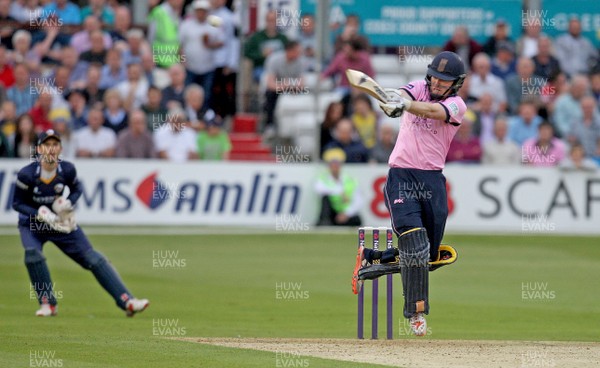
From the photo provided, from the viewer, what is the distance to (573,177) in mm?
23703

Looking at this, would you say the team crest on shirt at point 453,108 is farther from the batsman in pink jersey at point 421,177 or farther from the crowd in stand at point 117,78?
the crowd in stand at point 117,78

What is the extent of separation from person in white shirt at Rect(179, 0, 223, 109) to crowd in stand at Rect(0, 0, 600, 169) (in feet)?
0.06

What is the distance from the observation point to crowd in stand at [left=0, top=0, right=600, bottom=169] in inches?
939

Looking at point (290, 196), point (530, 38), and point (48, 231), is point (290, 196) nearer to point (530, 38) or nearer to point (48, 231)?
point (530, 38)

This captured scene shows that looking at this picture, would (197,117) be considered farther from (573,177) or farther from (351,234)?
(573,177)

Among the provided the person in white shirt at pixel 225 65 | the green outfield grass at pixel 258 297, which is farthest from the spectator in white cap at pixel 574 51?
the person in white shirt at pixel 225 65

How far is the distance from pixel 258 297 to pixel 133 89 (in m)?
8.97

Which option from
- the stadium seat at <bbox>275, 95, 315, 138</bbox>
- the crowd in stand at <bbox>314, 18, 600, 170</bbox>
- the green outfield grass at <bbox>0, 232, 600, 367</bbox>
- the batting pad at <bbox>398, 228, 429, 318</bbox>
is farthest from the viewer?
the stadium seat at <bbox>275, 95, 315, 138</bbox>

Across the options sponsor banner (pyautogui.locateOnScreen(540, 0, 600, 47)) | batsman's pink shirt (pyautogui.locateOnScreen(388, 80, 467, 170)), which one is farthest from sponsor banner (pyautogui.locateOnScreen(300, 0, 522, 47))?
batsman's pink shirt (pyautogui.locateOnScreen(388, 80, 467, 170))

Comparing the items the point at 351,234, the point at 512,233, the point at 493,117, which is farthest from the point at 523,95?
the point at 351,234

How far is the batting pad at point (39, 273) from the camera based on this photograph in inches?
571

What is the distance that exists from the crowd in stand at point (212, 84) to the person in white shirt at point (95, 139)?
2 cm

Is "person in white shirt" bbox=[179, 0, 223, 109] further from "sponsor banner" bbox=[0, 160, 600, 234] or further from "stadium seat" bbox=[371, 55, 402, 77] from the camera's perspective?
"stadium seat" bbox=[371, 55, 402, 77]

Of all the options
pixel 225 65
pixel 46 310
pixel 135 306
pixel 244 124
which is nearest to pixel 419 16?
pixel 225 65
